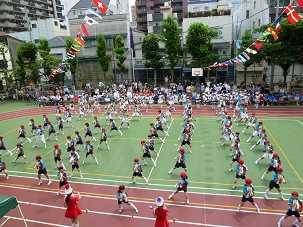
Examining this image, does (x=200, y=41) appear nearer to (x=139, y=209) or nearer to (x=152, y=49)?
(x=152, y=49)

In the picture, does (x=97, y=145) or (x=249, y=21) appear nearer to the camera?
(x=97, y=145)

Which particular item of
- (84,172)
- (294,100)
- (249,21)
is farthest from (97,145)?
(249,21)

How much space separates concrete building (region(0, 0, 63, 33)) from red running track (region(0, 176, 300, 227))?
54.8m

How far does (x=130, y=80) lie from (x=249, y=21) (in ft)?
74.1

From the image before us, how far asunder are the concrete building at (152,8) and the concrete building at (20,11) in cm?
2802

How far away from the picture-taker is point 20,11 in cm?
5947

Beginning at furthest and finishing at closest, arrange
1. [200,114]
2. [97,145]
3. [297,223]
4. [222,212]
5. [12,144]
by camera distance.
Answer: [200,114]
[12,144]
[97,145]
[222,212]
[297,223]

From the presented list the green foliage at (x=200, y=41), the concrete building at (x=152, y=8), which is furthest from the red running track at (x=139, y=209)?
the concrete building at (x=152, y=8)

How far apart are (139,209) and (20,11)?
223 feet

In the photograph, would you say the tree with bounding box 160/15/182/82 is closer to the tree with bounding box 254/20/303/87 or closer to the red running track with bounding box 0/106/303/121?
the red running track with bounding box 0/106/303/121

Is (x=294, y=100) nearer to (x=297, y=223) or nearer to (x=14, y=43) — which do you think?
(x=297, y=223)

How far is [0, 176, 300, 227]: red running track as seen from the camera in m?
8.93

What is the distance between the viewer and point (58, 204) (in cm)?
1055

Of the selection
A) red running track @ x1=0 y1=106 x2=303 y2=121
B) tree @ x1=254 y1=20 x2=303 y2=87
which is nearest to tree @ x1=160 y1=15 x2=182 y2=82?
red running track @ x1=0 y1=106 x2=303 y2=121
